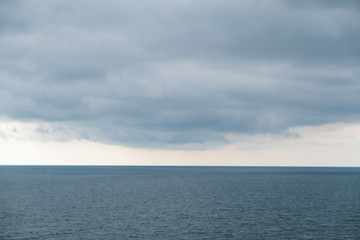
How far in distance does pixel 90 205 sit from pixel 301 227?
59.4 m

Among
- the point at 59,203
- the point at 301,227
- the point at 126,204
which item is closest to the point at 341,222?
the point at 301,227

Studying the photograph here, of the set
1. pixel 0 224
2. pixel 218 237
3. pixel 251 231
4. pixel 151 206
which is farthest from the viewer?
pixel 151 206

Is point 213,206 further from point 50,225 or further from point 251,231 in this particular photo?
point 50,225

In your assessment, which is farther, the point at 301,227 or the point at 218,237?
the point at 301,227

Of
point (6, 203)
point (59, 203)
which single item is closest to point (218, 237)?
point (59, 203)

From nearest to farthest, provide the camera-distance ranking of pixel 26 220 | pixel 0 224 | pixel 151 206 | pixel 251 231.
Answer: pixel 251 231
pixel 0 224
pixel 26 220
pixel 151 206

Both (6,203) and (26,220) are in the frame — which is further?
(6,203)

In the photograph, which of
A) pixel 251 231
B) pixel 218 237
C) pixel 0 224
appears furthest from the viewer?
pixel 0 224

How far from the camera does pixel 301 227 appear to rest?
231ft

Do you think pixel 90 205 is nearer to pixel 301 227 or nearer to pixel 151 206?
pixel 151 206

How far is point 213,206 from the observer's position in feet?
331

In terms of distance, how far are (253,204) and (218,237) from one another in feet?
148

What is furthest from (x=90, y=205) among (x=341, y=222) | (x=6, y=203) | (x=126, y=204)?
(x=341, y=222)

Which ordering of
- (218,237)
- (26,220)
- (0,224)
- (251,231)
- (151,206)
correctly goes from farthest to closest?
(151,206) < (26,220) < (0,224) < (251,231) < (218,237)
